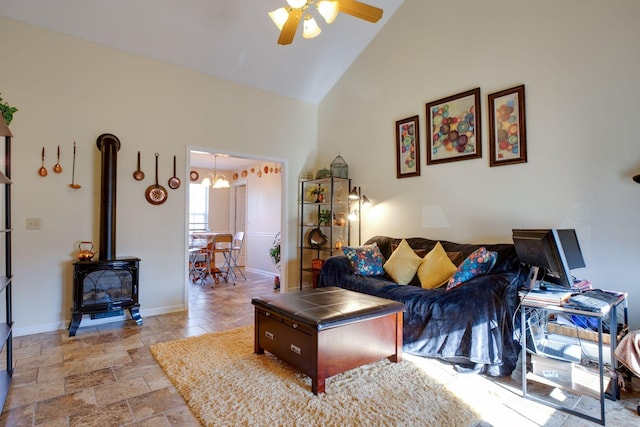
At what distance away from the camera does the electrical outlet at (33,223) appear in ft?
11.1

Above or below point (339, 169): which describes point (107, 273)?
below

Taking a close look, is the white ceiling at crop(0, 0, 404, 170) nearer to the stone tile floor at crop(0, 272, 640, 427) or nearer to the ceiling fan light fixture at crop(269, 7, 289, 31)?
the ceiling fan light fixture at crop(269, 7, 289, 31)

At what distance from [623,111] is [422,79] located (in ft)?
6.49

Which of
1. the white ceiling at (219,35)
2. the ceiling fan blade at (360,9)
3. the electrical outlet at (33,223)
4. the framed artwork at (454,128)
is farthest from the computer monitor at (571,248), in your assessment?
the electrical outlet at (33,223)

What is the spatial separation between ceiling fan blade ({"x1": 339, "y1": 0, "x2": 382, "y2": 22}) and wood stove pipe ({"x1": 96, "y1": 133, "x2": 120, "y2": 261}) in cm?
270

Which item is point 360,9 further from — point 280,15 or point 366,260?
point 366,260

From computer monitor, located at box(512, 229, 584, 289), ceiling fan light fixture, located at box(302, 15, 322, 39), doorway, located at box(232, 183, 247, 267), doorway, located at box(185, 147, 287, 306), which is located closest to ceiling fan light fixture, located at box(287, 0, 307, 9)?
ceiling fan light fixture, located at box(302, 15, 322, 39)

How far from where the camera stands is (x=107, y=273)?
355 cm

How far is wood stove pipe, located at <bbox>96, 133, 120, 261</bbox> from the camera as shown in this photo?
11.8 ft

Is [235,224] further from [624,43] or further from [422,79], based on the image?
[624,43]

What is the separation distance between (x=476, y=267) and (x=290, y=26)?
8.24 ft

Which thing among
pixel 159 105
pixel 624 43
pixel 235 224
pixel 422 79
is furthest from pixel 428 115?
pixel 235 224

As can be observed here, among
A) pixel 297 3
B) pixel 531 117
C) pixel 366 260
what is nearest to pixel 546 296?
pixel 531 117

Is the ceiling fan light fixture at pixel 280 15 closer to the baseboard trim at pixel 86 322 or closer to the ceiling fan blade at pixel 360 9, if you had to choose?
the ceiling fan blade at pixel 360 9
